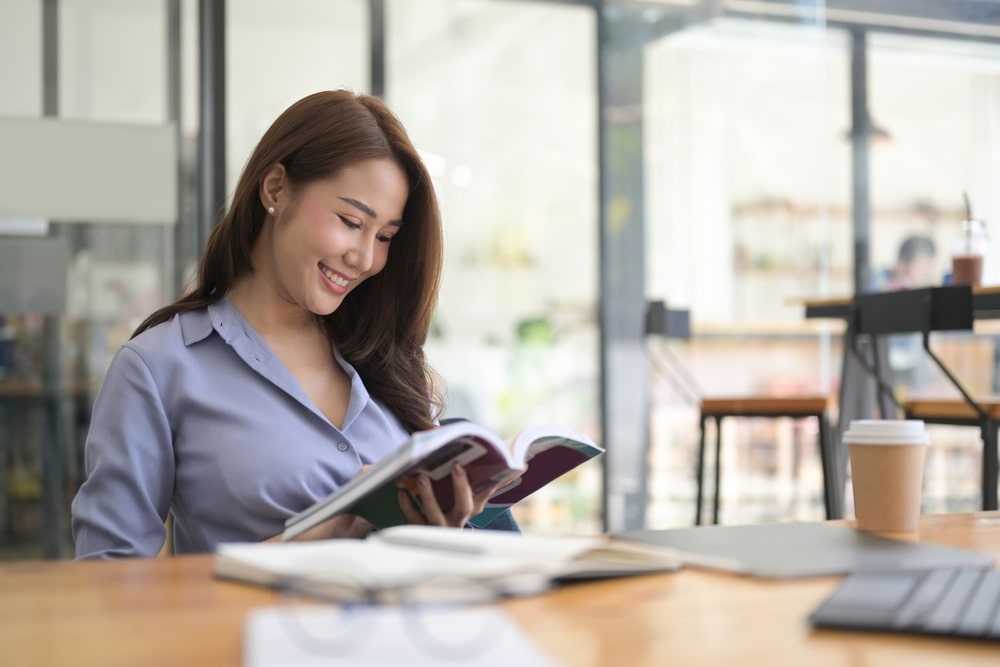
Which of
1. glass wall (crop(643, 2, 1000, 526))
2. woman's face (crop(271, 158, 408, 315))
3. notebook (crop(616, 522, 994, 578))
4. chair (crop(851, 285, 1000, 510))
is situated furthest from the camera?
glass wall (crop(643, 2, 1000, 526))

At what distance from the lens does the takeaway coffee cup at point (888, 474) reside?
123 centimetres

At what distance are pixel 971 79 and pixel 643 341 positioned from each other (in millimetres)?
1787

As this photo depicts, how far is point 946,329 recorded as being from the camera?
2988 mm

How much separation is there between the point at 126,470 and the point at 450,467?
0.50 m

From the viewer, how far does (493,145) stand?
4.80 meters

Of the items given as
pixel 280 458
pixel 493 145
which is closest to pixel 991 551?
pixel 280 458

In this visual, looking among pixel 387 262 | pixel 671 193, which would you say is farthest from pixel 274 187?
pixel 671 193

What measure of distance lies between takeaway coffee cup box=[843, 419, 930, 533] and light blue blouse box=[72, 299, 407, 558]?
675mm

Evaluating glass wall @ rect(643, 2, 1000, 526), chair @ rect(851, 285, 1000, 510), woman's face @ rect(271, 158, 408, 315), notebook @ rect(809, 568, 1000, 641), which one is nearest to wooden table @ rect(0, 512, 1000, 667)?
notebook @ rect(809, 568, 1000, 641)

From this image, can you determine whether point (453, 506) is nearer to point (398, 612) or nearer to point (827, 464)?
point (398, 612)

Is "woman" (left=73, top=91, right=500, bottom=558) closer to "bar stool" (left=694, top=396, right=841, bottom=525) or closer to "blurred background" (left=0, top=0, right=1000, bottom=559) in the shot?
"bar stool" (left=694, top=396, right=841, bottom=525)

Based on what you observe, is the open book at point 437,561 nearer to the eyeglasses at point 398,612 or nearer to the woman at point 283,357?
the eyeglasses at point 398,612

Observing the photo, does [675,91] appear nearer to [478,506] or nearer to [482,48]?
[482,48]

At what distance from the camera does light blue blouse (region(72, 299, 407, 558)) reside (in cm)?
146
